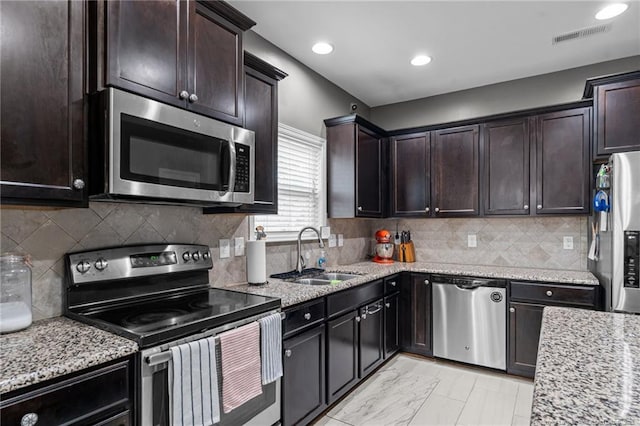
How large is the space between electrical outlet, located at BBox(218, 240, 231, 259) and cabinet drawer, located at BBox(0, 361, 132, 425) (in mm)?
1182

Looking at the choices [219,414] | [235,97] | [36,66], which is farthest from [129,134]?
[219,414]

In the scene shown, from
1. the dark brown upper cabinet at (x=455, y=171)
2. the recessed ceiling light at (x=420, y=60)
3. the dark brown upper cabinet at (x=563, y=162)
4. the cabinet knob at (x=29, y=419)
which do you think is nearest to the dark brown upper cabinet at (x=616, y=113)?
the dark brown upper cabinet at (x=563, y=162)

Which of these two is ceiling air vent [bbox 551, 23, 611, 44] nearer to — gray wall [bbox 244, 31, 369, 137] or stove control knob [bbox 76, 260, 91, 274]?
gray wall [bbox 244, 31, 369, 137]

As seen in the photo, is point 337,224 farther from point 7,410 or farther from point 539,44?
point 7,410

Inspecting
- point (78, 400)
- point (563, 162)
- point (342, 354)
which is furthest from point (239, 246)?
point (563, 162)

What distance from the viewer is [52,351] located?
1.21 metres

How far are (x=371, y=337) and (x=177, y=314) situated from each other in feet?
6.02

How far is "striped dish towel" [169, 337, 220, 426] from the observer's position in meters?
1.40

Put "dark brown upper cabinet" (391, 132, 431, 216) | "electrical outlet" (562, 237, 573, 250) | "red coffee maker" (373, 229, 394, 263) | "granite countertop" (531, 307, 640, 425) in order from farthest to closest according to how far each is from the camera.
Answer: "red coffee maker" (373, 229, 394, 263), "dark brown upper cabinet" (391, 132, 431, 216), "electrical outlet" (562, 237, 573, 250), "granite countertop" (531, 307, 640, 425)

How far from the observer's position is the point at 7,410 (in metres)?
0.99

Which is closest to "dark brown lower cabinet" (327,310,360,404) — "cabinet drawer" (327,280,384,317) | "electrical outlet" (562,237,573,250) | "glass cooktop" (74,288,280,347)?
"cabinet drawer" (327,280,384,317)

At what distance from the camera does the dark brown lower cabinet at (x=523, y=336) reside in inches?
118

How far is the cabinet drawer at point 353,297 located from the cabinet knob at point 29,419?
65.0 inches

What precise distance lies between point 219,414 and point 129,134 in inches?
49.4
